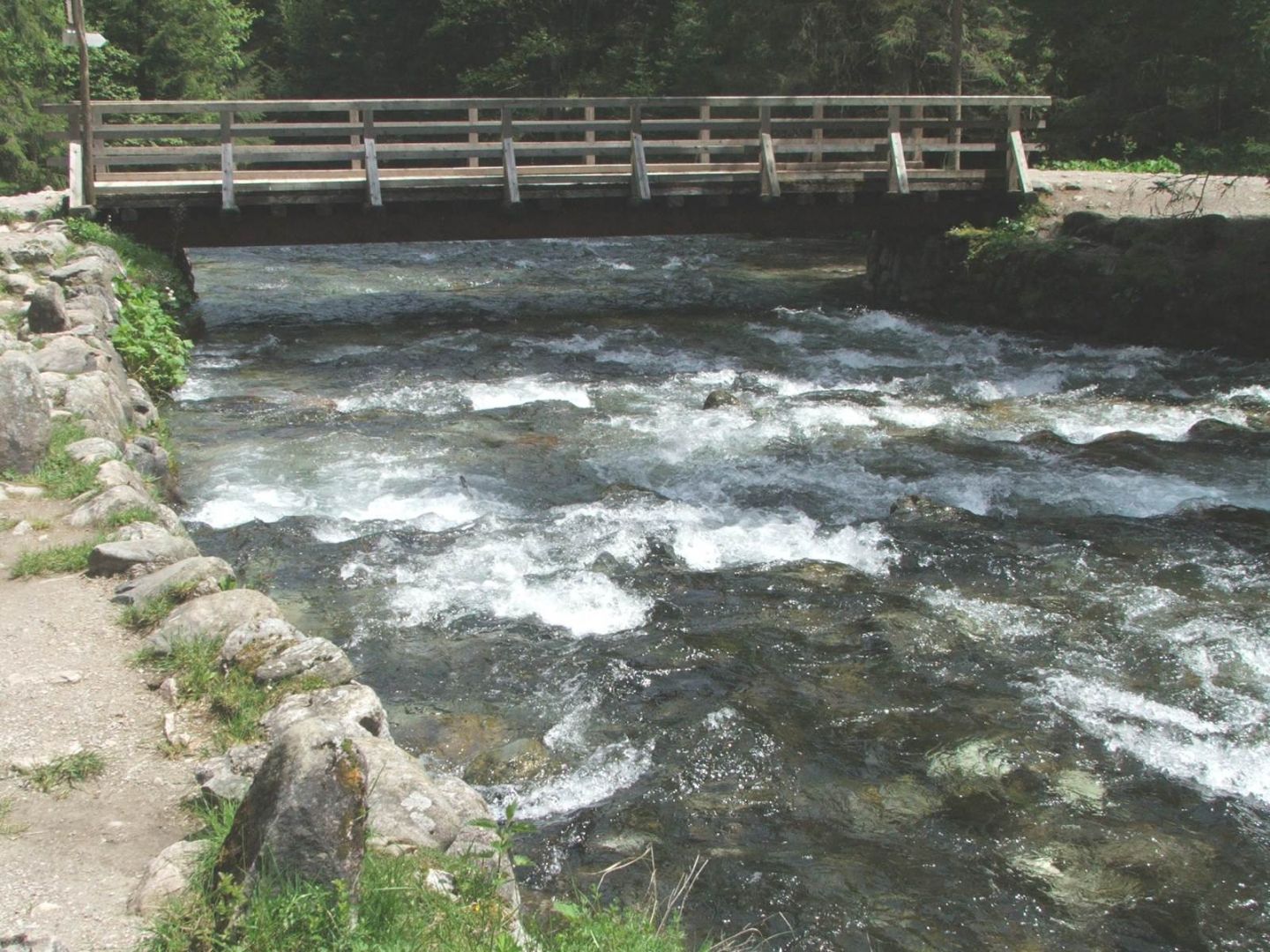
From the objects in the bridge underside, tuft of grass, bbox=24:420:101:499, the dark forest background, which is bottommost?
tuft of grass, bbox=24:420:101:499

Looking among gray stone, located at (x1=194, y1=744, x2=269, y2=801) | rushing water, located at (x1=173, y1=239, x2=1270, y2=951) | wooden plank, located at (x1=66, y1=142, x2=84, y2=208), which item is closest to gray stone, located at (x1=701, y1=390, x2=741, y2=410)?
rushing water, located at (x1=173, y1=239, x2=1270, y2=951)

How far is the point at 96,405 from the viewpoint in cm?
894

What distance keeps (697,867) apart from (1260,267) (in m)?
13.5

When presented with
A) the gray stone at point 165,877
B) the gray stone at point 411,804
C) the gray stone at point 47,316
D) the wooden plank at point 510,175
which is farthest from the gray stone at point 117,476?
the wooden plank at point 510,175

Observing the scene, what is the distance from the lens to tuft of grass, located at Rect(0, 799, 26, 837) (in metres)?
4.17

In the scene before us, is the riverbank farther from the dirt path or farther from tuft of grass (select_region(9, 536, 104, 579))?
the dirt path

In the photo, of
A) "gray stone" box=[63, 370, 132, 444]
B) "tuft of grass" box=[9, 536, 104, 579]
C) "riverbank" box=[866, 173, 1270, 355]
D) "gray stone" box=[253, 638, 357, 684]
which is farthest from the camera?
"riverbank" box=[866, 173, 1270, 355]

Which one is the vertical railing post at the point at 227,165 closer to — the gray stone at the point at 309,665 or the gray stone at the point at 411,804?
the gray stone at the point at 309,665

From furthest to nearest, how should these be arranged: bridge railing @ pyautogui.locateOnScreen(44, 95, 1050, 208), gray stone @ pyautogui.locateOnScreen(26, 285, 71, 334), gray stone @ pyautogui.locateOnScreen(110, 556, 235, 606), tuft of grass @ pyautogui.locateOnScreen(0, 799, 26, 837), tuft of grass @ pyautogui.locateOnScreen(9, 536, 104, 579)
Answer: bridge railing @ pyautogui.locateOnScreen(44, 95, 1050, 208) < gray stone @ pyautogui.locateOnScreen(26, 285, 71, 334) < tuft of grass @ pyautogui.locateOnScreen(9, 536, 104, 579) < gray stone @ pyautogui.locateOnScreen(110, 556, 235, 606) < tuft of grass @ pyautogui.locateOnScreen(0, 799, 26, 837)

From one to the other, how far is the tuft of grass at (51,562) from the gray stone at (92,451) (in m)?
1.49

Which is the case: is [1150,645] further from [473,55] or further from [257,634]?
[473,55]

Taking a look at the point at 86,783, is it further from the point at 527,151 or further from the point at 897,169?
the point at 897,169

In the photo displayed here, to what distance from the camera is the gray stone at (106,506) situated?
7078 millimetres

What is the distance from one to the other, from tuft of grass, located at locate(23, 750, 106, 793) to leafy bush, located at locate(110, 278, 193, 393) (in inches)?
323
